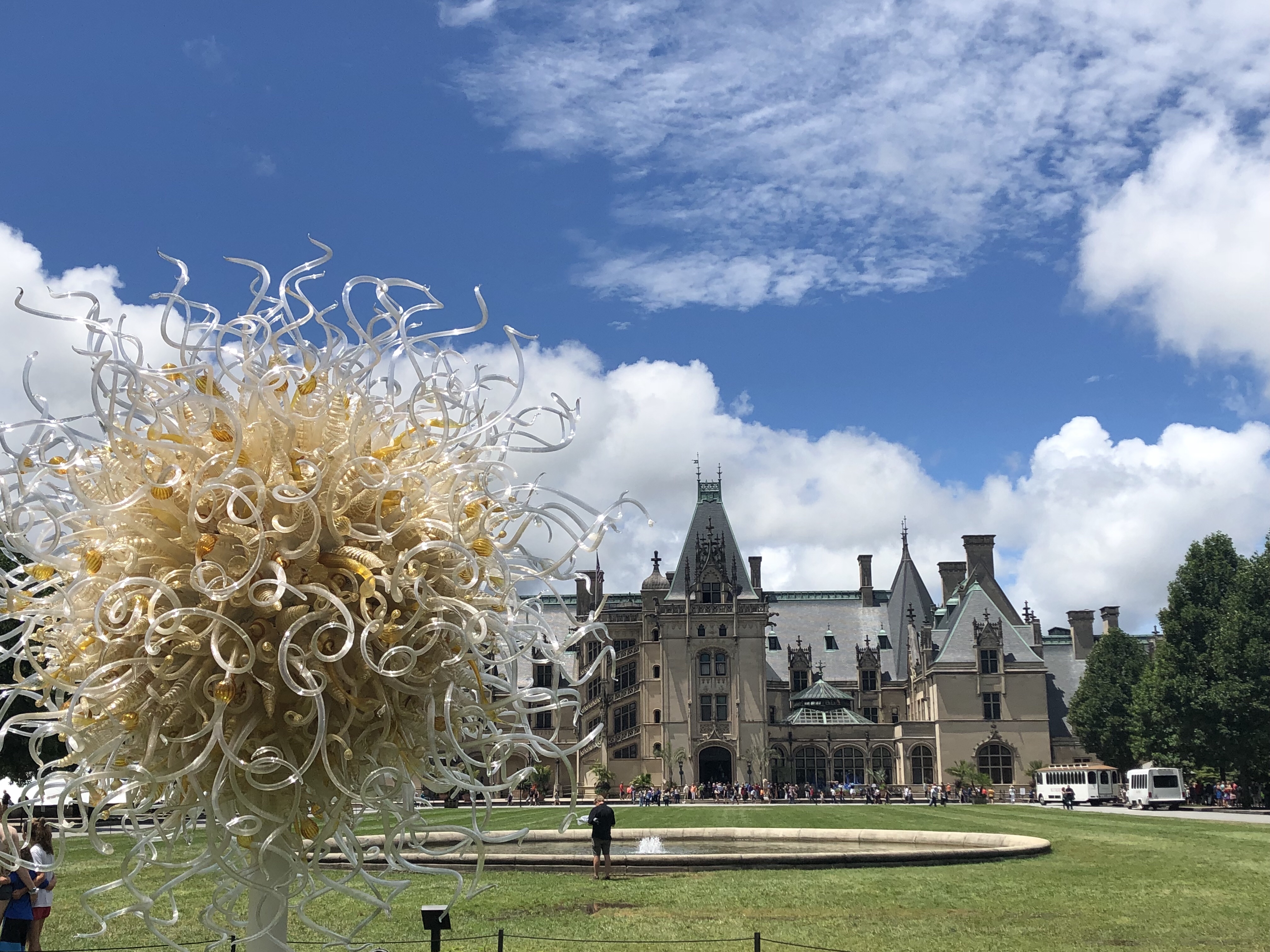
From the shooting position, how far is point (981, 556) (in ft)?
260

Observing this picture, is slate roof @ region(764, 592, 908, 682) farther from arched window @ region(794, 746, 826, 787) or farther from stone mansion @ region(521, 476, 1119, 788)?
arched window @ region(794, 746, 826, 787)

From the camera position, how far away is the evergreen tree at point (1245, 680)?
43531mm

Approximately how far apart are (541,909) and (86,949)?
5.19 m

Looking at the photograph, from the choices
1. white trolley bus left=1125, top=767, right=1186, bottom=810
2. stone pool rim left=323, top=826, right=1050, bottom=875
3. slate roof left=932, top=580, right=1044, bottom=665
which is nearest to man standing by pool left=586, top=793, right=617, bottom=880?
stone pool rim left=323, top=826, right=1050, bottom=875

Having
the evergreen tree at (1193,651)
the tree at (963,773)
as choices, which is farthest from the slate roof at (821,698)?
the evergreen tree at (1193,651)

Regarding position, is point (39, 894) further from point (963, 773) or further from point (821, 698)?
point (821, 698)

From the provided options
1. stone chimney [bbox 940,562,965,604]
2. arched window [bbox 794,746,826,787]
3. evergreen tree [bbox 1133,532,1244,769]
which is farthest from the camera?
stone chimney [bbox 940,562,965,604]

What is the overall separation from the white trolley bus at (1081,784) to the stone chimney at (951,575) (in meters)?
23.3

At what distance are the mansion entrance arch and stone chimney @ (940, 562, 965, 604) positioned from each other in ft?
81.5

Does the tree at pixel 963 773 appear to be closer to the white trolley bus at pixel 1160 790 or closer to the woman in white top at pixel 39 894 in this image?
the white trolley bus at pixel 1160 790

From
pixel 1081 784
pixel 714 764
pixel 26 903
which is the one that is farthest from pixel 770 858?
pixel 714 764

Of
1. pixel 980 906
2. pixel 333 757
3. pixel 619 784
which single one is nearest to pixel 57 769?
pixel 333 757

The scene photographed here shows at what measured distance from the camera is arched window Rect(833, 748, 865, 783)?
68938mm

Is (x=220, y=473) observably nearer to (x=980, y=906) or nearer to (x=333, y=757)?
(x=333, y=757)
